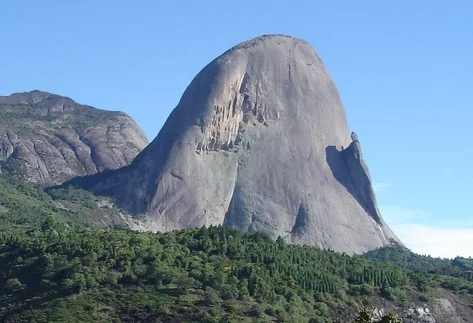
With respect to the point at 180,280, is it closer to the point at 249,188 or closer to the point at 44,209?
the point at 44,209

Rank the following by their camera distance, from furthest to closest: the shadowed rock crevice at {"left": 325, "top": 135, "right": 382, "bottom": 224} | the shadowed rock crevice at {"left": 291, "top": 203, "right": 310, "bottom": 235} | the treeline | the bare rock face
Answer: the shadowed rock crevice at {"left": 325, "top": 135, "right": 382, "bottom": 224} < the bare rock face < the shadowed rock crevice at {"left": 291, "top": 203, "right": 310, "bottom": 235} < the treeline

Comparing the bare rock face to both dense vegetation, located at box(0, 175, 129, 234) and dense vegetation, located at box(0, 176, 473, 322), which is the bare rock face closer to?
dense vegetation, located at box(0, 175, 129, 234)

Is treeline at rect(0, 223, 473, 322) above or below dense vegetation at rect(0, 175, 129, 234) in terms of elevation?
below

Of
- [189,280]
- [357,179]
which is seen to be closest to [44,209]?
[357,179]

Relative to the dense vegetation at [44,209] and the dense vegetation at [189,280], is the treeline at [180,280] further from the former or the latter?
the dense vegetation at [44,209]

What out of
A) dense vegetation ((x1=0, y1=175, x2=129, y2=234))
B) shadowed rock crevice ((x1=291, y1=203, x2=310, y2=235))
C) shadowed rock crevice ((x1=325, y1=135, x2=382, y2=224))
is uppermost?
shadowed rock crevice ((x1=325, y1=135, x2=382, y2=224))

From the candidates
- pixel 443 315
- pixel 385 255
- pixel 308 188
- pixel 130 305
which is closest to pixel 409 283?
pixel 443 315

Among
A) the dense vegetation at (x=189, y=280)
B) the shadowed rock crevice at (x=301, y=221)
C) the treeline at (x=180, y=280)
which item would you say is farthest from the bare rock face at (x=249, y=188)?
the treeline at (x=180, y=280)

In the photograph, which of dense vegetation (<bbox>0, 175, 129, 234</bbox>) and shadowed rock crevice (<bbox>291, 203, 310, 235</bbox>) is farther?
shadowed rock crevice (<bbox>291, 203, 310, 235</bbox>)

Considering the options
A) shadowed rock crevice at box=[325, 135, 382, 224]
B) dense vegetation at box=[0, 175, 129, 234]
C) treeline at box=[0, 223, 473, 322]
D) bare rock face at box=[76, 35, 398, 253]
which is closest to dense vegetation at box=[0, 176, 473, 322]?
treeline at box=[0, 223, 473, 322]
